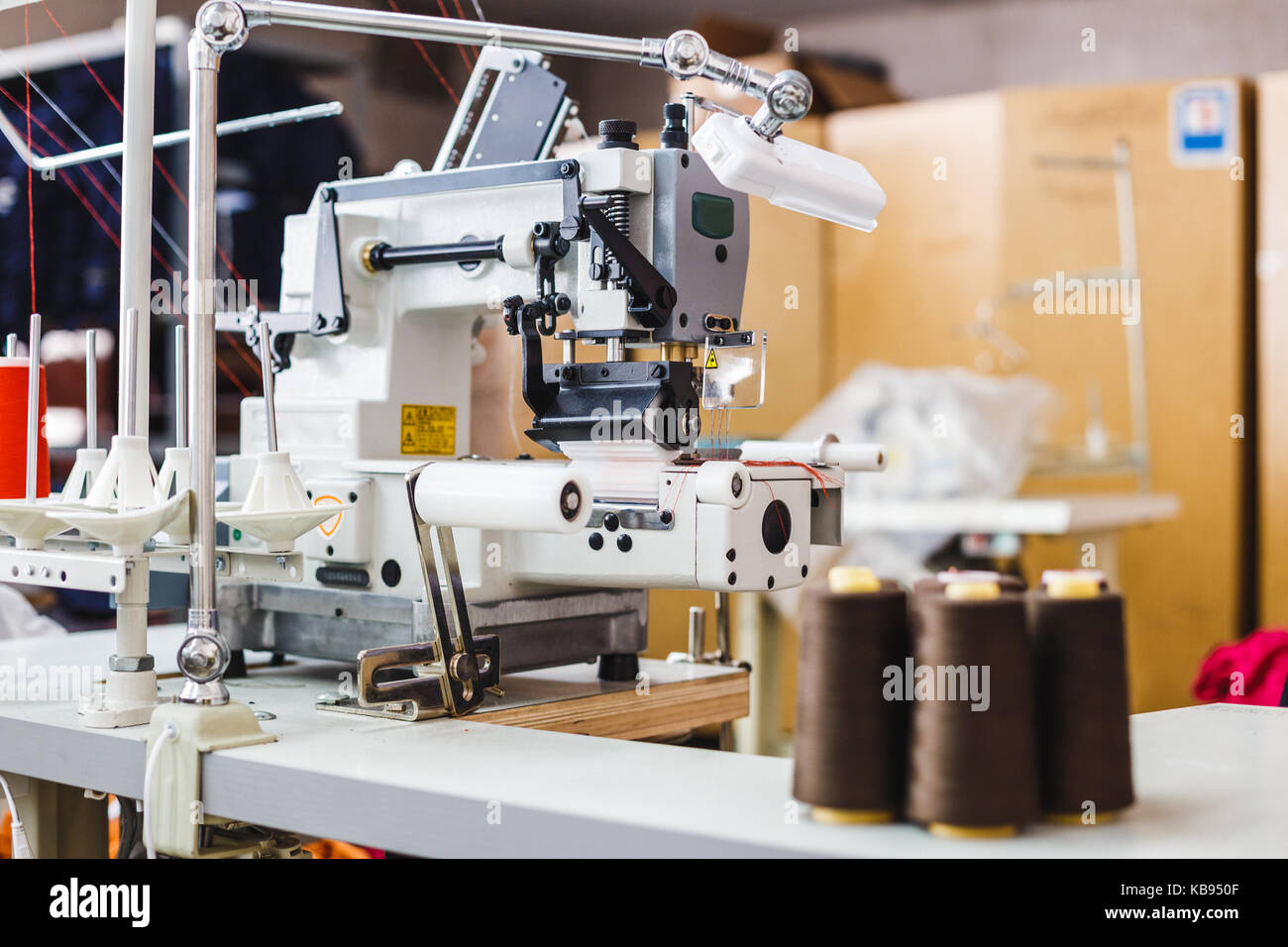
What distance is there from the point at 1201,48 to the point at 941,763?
5.03 m

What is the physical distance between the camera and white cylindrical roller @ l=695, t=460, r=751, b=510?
1.32 metres

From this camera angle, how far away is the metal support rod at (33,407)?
1.39 metres

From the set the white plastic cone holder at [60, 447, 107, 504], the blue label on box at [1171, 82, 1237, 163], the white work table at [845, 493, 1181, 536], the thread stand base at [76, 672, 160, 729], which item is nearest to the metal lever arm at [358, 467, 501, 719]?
the thread stand base at [76, 672, 160, 729]

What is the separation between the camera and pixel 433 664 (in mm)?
1387

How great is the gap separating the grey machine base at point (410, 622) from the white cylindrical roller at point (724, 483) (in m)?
0.30

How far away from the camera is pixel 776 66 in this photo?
4.47 meters

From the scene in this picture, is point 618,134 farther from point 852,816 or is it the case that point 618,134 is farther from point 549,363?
point 852,816

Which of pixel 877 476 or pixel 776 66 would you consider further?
pixel 776 66

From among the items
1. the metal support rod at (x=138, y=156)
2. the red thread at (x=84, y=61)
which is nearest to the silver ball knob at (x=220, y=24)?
the metal support rod at (x=138, y=156)

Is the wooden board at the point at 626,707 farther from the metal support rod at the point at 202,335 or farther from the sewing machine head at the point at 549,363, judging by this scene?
the metal support rod at the point at 202,335

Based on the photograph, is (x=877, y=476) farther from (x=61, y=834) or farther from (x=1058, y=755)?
(x=1058, y=755)

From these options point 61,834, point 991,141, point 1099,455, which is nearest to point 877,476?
point 1099,455
